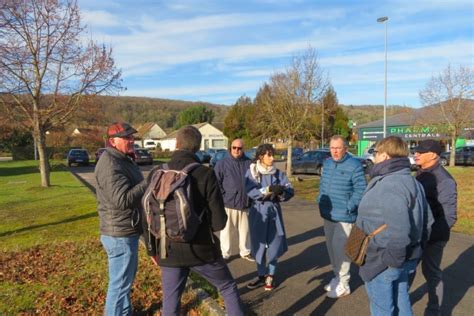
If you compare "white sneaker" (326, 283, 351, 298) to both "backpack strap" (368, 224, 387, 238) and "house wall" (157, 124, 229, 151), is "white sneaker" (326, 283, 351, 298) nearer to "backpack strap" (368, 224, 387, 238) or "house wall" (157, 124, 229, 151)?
"backpack strap" (368, 224, 387, 238)

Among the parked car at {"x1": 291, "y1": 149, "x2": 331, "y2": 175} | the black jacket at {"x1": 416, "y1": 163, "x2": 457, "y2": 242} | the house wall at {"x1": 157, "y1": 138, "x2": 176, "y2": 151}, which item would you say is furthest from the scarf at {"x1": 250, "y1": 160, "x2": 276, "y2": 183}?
the house wall at {"x1": 157, "y1": 138, "x2": 176, "y2": 151}

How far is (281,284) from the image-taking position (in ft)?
17.7

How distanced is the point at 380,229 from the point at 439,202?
1.23 metres

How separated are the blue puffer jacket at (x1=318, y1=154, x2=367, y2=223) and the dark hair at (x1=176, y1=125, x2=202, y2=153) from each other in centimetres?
220

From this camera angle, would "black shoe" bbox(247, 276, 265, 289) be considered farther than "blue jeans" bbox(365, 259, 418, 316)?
Yes

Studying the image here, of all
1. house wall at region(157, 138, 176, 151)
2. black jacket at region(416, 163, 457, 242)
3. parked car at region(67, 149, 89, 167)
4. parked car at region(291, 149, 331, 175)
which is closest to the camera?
black jacket at region(416, 163, 457, 242)

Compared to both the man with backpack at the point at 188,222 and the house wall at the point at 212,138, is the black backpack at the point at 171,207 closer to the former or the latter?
the man with backpack at the point at 188,222

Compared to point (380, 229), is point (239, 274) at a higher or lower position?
lower

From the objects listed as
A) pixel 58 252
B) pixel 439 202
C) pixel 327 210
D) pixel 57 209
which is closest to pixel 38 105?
pixel 57 209

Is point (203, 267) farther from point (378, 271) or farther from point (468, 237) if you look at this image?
point (468, 237)

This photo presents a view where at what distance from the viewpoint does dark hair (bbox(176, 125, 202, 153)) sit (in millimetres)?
3227

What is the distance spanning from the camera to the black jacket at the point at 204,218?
315 cm

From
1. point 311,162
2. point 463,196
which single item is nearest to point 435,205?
point 463,196

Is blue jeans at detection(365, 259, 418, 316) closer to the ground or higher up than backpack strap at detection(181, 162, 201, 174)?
closer to the ground
